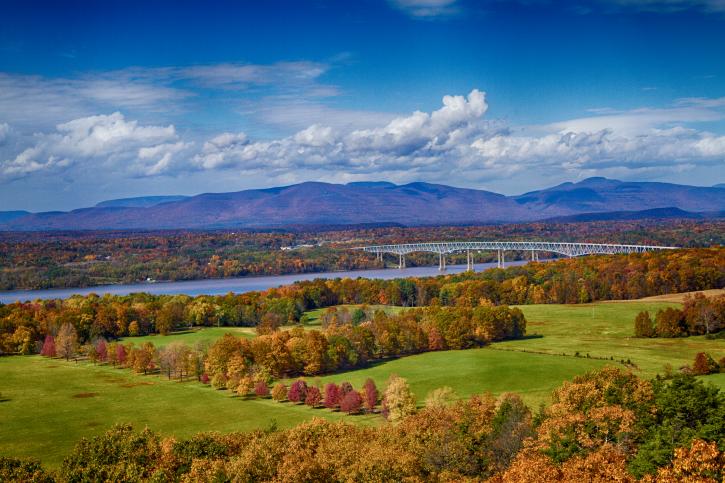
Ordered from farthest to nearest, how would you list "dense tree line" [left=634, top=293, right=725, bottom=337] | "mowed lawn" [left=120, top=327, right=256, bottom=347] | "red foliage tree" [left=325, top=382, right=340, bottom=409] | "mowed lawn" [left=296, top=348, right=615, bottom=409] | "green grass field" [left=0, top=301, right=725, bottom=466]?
"mowed lawn" [left=120, top=327, right=256, bottom=347] → "dense tree line" [left=634, top=293, right=725, bottom=337] → "mowed lawn" [left=296, top=348, right=615, bottom=409] → "red foliage tree" [left=325, top=382, right=340, bottom=409] → "green grass field" [left=0, top=301, right=725, bottom=466]

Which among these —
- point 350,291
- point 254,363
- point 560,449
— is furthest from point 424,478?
point 350,291

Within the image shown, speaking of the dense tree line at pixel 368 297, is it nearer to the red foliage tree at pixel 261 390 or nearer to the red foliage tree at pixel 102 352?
the red foliage tree at pixel 102 352

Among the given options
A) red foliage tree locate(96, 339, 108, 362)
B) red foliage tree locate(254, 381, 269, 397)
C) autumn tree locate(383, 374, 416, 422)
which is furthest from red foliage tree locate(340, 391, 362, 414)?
red foliage tree locate(96, 339, 108, 362)

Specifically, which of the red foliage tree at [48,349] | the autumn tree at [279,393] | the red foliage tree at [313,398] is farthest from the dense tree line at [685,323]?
the red foliage tree at [48,349]

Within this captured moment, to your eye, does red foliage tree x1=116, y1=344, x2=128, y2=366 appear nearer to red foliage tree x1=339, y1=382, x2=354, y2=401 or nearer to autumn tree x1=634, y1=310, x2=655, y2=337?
red foliage tree x1=339, y1=382, x2=354, y2=401

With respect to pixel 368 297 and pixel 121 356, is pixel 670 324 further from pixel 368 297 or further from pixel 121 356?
pixel 121 356

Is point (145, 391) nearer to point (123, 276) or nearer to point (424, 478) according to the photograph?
point (424, 478)

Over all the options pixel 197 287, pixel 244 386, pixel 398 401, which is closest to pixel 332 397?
pixel 398 401
